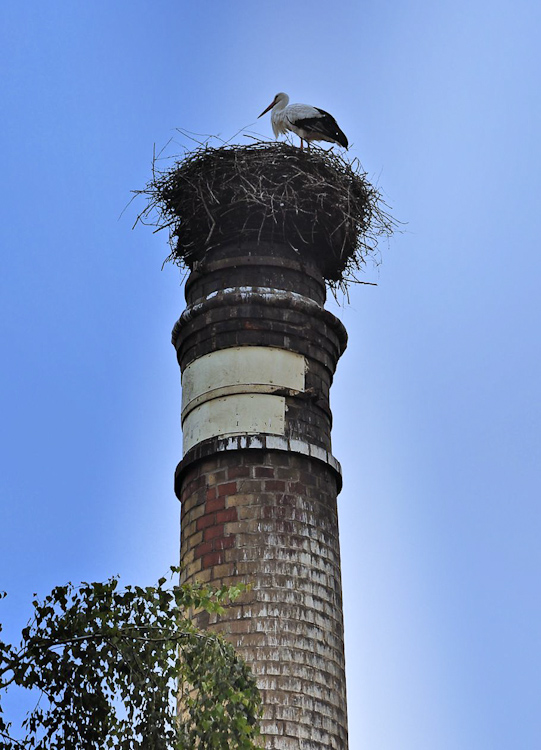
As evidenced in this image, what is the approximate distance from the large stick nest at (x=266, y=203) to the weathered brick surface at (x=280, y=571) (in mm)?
2356

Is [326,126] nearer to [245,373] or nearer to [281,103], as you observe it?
[281,103]

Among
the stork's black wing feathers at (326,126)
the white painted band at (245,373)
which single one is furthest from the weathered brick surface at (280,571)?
the stork's black wing feathers at (326,126)

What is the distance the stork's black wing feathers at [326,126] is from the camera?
13984 millimetres

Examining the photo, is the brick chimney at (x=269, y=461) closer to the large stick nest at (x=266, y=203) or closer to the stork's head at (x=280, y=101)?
the large stick nest at (x=266, y=203)

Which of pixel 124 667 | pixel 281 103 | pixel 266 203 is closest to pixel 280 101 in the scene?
pixel 281 103

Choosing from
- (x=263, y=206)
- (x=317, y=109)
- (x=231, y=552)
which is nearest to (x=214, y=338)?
(x=263, y=206)

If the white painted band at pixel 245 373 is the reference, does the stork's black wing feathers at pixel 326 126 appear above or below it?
above

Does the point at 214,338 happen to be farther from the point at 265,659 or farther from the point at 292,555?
the point at 265,659

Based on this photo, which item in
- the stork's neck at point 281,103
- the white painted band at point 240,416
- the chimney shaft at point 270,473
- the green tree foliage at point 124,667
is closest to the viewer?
the green tree foliage at point 124,667

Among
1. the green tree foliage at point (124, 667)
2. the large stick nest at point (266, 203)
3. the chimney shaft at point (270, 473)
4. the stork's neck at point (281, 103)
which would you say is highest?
the stork's neck at point (281, 103)

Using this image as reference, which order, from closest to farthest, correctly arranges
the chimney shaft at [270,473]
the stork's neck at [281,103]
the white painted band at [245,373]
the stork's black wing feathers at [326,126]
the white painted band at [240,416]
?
the chimney shaft at [270,473] < the white painted band at [240,416] < the white painted band at [245,373] < the stork's black wing feathers at [326,126] < the stork's neck at [281,103]

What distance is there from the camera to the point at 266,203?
1134 centimetres

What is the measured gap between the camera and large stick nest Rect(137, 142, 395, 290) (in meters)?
11.4

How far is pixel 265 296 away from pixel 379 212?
2443mm
